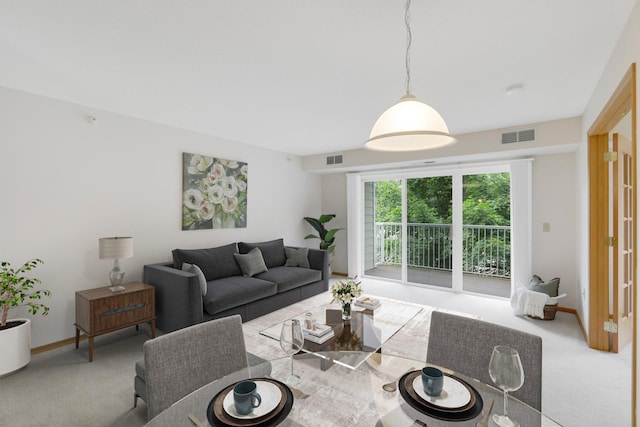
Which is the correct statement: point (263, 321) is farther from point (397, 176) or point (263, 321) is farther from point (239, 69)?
point (397, 176)

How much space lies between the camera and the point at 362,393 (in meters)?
1.39

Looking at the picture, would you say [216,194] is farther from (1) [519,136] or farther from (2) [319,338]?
(1) [519,136]

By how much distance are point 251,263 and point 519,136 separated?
3.89 metres

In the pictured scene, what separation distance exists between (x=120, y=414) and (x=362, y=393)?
173 centimetres

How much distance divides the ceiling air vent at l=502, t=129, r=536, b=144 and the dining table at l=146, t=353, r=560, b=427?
139 inches

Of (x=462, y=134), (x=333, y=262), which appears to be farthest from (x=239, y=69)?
(x=333, y=262)

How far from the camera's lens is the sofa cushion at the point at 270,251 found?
451 centimetres

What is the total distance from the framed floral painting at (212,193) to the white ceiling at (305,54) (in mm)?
903

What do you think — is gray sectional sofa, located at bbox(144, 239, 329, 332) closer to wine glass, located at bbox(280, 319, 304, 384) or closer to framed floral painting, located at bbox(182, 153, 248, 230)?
framed floral painting, located at bbox(182, 153, 248, 230)

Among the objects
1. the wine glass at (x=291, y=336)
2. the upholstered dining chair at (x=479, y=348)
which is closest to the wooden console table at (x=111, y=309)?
the wine glass at (x=291, y=336)

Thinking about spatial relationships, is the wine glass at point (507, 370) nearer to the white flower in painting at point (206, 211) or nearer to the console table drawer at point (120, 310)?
the console table drawer at point (120, 310)

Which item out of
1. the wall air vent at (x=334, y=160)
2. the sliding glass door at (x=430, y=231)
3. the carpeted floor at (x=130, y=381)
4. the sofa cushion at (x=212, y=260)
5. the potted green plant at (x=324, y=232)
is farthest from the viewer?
the potted green plant at (x=324, y=232)

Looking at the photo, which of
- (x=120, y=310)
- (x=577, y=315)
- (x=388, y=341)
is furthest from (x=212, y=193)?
(x=577, y=315)

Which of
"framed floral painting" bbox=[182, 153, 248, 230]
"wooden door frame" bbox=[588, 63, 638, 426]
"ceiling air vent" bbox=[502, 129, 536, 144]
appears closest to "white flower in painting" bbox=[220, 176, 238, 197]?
"framed floral painting" bbox=[182, 153, 248, 230]
